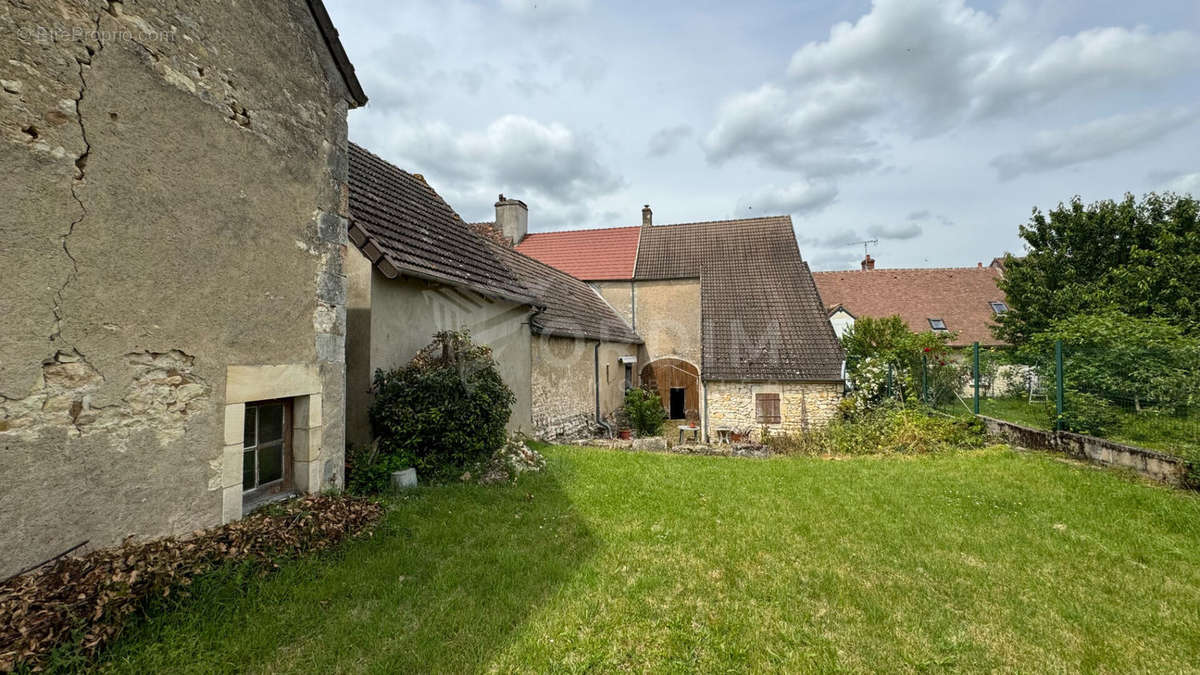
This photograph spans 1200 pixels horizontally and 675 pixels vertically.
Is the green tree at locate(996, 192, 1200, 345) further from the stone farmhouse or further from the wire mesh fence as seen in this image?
the stone farmhouse

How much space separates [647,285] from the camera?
19.7 m

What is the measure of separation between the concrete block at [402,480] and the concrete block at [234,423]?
205 centimetres

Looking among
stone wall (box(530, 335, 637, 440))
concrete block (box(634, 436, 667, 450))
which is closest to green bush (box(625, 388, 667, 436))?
stone wall (box(530, 335, 637, 440))

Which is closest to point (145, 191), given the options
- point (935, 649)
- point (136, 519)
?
point (136, 519)

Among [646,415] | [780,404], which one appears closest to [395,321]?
[646,415]

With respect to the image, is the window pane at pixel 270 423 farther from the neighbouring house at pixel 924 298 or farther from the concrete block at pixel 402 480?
the neighbouring house at pixel 924 298

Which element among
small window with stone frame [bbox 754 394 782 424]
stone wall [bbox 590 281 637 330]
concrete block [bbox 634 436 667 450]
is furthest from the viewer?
stone wall [bbox 590 281 637 330]

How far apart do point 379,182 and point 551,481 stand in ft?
19.2

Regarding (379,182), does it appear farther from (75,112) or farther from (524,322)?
(75,112)

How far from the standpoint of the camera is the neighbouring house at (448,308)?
20.7ft

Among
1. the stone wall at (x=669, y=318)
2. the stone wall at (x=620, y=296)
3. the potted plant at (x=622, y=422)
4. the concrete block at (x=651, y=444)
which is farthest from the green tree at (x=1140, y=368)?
the stone wall at (x=620, y=296)

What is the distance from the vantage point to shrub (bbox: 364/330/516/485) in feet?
20.0

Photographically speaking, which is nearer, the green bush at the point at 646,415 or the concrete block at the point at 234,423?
the concrete block at the point at 234,423

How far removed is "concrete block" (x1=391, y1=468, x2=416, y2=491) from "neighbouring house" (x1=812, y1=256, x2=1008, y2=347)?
77.9 feet
